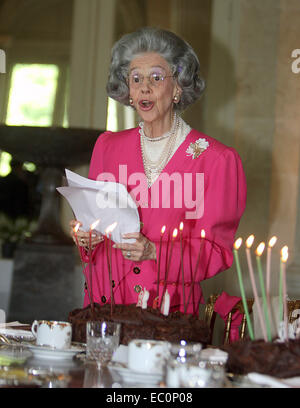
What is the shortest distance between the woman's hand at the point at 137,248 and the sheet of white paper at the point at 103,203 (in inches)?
0.9

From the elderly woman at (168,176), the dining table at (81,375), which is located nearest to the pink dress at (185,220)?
the elderly woman at (168,176)

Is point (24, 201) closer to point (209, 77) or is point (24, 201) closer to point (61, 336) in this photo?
point (209, 77)

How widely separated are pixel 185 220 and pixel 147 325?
2.26 feet

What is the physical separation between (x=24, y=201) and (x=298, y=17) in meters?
2.83

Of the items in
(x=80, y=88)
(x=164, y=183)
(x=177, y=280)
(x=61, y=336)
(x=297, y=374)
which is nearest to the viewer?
(x=297, y=374)

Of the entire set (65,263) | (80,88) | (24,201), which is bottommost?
(65,263)

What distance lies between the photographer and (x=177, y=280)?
7.67 feet

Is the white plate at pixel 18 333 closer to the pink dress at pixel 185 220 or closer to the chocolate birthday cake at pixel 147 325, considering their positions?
the chocolate birthday cake at pixel 147 325

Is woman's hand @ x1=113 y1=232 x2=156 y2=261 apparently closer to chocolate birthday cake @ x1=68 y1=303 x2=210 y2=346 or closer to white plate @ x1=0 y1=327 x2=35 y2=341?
chocolate birthday cake @ x1=68 y1=303 x2=210 y2=346

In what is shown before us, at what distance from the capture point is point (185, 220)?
2.45 metres

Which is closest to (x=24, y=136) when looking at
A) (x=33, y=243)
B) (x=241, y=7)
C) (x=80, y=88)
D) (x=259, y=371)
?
(x=33, y=243)

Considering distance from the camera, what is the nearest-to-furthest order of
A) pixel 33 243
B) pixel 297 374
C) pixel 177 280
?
pixel 297 374 < pixel 177 280 < pixel 33 243

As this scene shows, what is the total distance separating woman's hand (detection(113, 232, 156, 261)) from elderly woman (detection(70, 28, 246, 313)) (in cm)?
8

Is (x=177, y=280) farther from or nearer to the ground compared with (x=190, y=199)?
nearer to the ground
